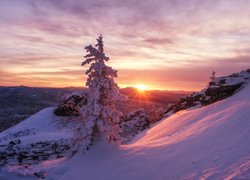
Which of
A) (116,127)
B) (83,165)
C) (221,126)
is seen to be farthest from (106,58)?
(221,126)

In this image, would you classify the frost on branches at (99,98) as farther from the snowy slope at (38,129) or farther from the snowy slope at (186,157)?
the snowy slope at (38,129)

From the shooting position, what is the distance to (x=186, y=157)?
16.5 m

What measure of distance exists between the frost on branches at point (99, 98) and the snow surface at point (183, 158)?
1.05 metres

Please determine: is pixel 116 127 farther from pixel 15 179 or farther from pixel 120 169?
pixel 15 179

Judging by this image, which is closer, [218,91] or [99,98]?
[99,98]

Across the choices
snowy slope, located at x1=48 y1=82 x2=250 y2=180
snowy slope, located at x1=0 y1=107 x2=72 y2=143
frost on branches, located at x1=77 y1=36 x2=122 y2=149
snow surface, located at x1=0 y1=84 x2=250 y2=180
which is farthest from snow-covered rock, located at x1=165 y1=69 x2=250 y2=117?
snowy slope, located at x1=0 y1=107 x2=72 y2=143

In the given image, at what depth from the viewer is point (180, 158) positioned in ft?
55.0

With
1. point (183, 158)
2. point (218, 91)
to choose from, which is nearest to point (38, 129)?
point (218, 91)

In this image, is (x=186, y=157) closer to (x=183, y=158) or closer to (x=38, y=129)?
(x=183, y=158)

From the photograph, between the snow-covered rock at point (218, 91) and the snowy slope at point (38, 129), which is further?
the snowy slope at point (38, 129)

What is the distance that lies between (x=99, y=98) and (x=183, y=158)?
8.17 meters

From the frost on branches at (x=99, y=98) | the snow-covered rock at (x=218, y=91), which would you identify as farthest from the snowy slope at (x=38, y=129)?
the frost on branches at (x=99, y=98)

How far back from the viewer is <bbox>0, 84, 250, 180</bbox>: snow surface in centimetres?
1402

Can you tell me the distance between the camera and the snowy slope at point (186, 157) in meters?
14.0
